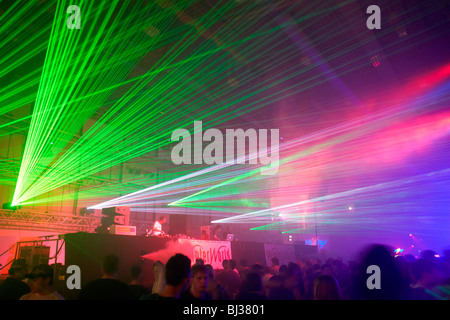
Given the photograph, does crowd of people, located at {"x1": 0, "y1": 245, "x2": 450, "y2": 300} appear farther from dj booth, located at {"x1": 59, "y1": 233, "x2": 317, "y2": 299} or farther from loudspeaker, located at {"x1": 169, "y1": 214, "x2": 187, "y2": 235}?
loudspeaker, located at {"x1": 169, "y1": 214, "x2": 187, "y2": 235}

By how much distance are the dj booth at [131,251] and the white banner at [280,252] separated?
1.43 meters

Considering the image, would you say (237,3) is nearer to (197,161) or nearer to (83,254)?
(83,254)

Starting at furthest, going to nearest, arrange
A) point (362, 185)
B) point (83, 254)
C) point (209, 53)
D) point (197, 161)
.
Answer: point (197, 161) < point (362, 185) < point (209, 53) < point (83, 254)

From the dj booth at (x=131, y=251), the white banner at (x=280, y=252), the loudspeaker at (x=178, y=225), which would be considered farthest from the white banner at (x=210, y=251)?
the loudspeaker at (x=178, y=225)

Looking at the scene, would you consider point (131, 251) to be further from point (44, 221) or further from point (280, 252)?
point (44, 221)

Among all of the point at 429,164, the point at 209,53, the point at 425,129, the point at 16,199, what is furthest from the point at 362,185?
the point at 16,199

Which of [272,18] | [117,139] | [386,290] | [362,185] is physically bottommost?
[386,290]

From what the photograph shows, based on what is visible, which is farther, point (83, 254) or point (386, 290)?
point (83, 254)

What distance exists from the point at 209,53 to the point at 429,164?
11.4m

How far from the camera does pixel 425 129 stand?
10.9 metres

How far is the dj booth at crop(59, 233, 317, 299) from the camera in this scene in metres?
5.36

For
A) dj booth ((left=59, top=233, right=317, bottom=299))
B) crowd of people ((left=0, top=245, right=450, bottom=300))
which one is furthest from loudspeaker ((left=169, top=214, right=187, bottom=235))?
crowd of people ((left=0, top=245, right=450, bottom=300))

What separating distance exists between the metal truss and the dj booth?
7721 millimetres

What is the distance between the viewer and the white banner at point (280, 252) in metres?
10.2
